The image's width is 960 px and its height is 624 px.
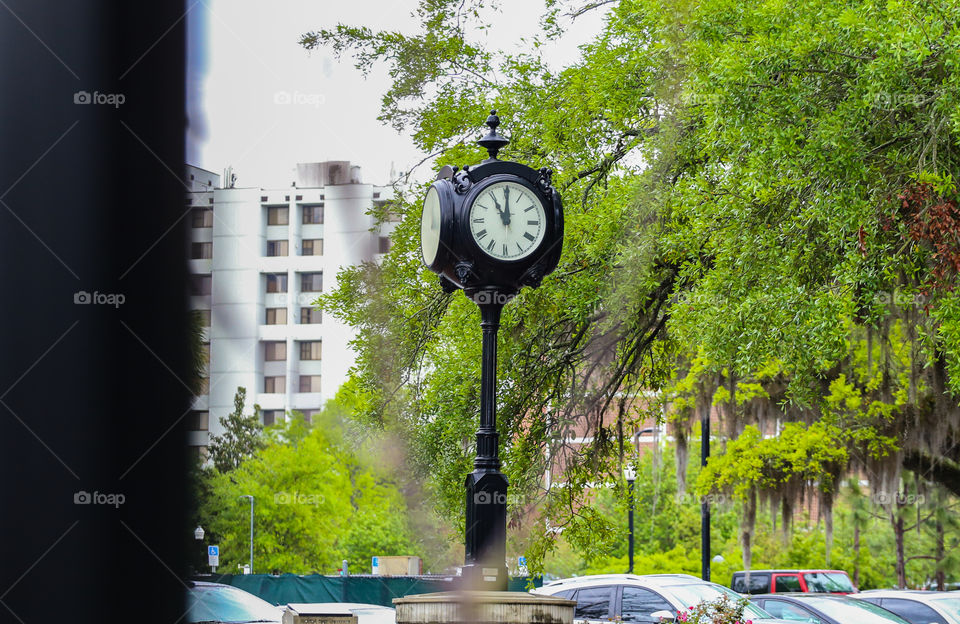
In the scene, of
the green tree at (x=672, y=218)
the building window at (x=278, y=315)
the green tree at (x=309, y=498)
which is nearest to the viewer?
the green tree at (x=672, y=218)

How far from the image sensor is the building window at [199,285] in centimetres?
128

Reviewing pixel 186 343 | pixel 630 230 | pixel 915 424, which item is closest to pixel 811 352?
pixel 630 230

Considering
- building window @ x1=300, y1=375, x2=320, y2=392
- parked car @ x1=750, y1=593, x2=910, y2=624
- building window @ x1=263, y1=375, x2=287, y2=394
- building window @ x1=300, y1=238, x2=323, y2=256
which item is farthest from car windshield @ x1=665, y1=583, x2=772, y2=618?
building window @ x1=300, y1=238, x2=323, y2=256

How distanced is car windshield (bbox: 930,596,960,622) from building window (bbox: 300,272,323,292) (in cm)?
2150

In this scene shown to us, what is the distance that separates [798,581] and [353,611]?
1007cm

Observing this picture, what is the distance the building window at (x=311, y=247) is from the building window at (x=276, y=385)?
22.0 ft

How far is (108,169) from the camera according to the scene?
1.24 m

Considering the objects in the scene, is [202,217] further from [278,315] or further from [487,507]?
[278,315]

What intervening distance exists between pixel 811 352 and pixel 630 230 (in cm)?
231

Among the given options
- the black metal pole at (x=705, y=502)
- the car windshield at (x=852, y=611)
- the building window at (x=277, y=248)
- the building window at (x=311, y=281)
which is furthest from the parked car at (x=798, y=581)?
the building window at (x=277, y=248)

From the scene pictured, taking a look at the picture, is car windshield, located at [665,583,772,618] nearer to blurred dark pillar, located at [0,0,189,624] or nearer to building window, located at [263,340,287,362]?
blurred dark pillar, located at [0,0,189,624]

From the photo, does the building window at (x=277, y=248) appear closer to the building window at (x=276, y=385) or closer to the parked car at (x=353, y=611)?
the building window at (x=276, y=385)

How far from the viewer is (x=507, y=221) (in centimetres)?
357

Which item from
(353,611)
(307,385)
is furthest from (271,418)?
(353,611)
